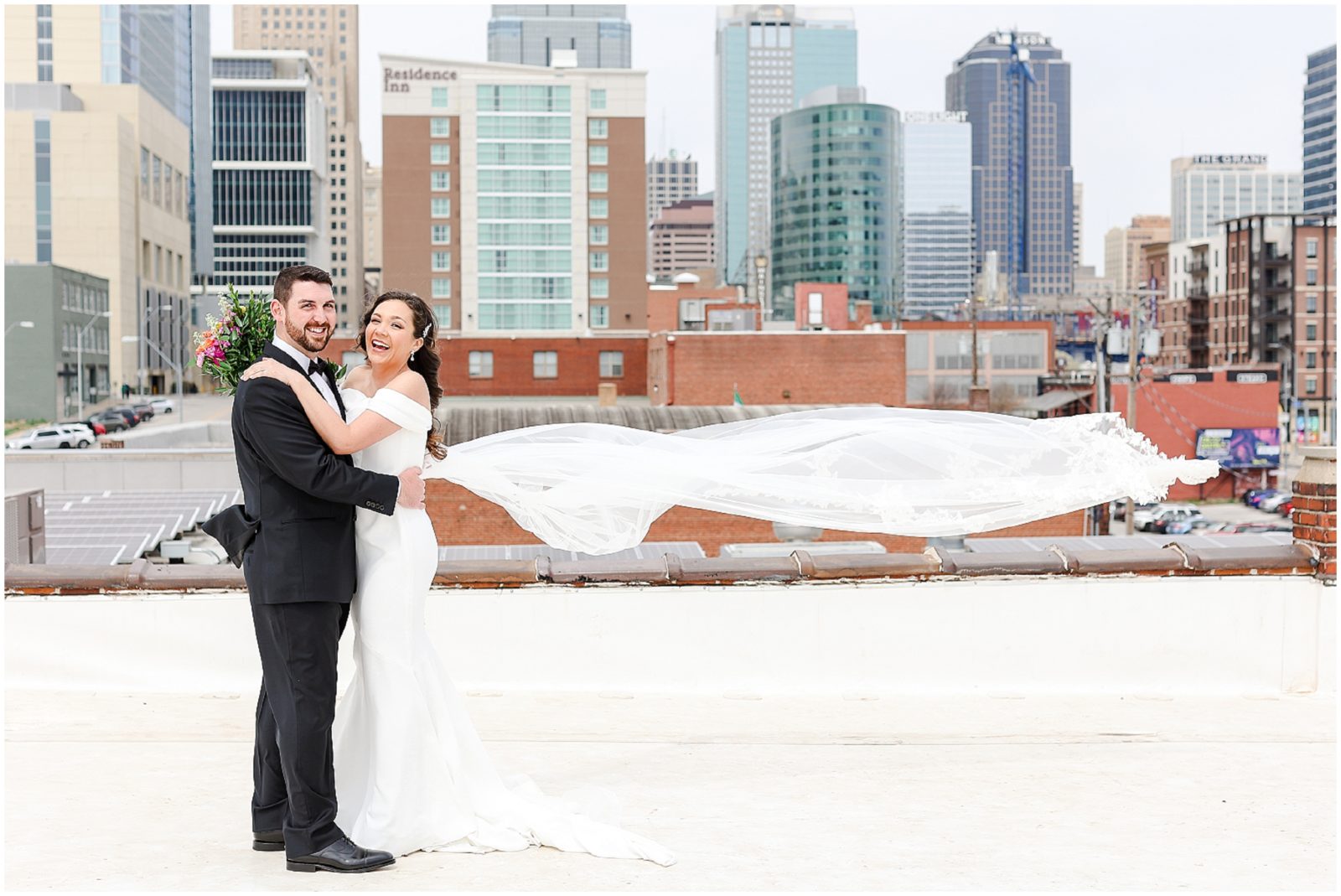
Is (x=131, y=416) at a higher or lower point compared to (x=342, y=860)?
higher

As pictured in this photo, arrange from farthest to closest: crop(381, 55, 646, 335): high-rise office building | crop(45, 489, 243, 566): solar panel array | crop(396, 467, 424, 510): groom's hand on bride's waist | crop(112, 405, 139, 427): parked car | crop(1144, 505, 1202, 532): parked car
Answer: crop(381, 55, 646, 335): high-rise office building → crop(112, 405, 139, 427): parked car → crop(1144, 505, 1202, 532): parked car → crop(45, 489, 243, 566): solar panel array → crop(396, 467, 424, 510): groom's hand on bride's waist

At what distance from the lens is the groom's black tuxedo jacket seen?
186 inches

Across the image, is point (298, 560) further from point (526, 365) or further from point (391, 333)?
point (526, 365)

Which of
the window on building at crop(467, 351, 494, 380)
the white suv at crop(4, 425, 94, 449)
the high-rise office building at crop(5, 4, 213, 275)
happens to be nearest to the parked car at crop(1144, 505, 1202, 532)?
the window on building at crop(467, 351, 494, 380)

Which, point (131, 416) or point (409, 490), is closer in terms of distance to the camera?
point (409, 490)

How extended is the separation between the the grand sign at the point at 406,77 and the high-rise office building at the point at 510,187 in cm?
9

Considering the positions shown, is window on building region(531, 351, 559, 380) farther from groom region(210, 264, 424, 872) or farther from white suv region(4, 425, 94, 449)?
groom region(210, 264, 424, 872)

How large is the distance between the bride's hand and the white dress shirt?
0.08 m

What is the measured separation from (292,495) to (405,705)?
0.95 m

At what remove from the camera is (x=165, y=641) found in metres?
7.68

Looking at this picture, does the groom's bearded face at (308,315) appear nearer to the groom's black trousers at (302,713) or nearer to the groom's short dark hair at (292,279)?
the groom's short dark hair at (292,279)

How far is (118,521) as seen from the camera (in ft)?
58.5

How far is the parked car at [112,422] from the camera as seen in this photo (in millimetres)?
67250

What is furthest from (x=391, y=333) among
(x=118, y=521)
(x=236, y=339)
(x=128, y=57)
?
(x=128, y=57)
